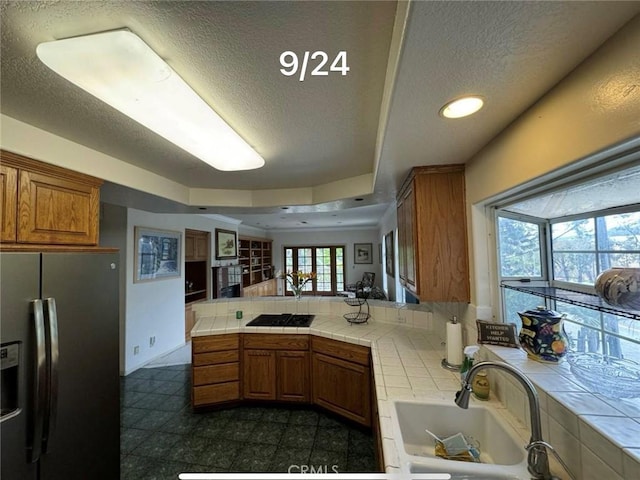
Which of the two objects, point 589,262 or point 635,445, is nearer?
point 635,445

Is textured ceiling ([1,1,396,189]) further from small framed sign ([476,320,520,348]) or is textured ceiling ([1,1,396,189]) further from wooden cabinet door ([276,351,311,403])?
wooden cabinet door ([276,351,311,403])

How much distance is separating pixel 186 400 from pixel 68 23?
3.17 meters

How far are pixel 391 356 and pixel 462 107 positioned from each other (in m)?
1.57

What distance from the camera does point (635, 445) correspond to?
2.19 ft

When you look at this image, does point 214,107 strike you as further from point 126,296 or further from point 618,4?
point 126,296

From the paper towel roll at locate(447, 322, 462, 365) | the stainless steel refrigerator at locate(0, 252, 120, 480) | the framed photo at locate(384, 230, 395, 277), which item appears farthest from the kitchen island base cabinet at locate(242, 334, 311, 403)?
the framed photo at locate(384, 230, 395, 277)

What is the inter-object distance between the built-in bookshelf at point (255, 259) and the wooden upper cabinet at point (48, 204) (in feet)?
15.9

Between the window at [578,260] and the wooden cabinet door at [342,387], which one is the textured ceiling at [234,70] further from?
the wooden cabinet door at [342,387]

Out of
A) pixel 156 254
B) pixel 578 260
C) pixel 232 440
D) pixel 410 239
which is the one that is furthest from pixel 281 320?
pixel 578 260

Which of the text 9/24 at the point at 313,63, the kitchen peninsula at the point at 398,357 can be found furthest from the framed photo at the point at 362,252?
the text 9/24 at the point at 313,63

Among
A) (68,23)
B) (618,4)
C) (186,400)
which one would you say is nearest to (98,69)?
(68,23)

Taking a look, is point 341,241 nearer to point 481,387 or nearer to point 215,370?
point 215,370

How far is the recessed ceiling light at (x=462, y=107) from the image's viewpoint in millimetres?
1037

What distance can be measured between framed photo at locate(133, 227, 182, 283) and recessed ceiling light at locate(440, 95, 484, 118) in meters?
3.86
